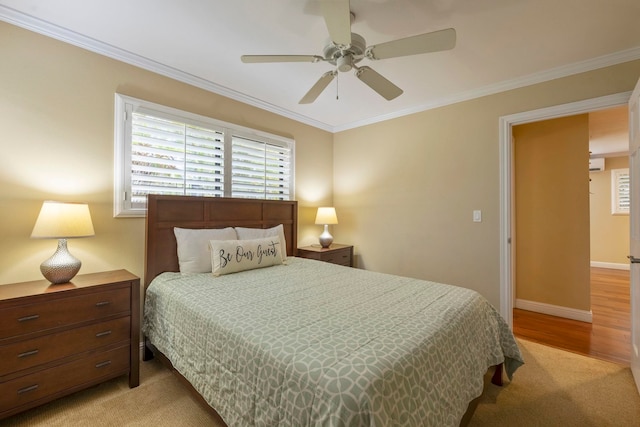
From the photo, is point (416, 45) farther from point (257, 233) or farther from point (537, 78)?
point (257, 233)

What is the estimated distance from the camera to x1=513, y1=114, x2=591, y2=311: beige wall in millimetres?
3309

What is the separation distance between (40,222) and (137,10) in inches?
59.6

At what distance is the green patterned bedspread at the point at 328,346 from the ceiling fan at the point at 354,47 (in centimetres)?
147

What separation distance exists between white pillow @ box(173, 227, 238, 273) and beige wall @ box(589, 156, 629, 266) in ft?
25.6

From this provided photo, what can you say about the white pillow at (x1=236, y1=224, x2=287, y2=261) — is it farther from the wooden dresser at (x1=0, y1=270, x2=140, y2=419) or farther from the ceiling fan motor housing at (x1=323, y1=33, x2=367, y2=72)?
the ceiling fan motor housing at (x1=323, y1=33, x2=367, y2=72)

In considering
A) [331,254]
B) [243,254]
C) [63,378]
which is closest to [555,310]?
[331,254]

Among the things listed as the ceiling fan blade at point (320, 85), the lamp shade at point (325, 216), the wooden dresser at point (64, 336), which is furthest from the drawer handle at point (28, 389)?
the lamp shade at point (325, 216)

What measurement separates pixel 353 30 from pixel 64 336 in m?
2.81

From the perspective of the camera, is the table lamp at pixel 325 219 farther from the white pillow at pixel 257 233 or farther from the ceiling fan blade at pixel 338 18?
the ceiling fan blade at pixel 338 18

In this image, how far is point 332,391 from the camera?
936mm

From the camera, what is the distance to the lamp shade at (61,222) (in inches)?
69.3

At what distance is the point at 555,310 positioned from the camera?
136 inches

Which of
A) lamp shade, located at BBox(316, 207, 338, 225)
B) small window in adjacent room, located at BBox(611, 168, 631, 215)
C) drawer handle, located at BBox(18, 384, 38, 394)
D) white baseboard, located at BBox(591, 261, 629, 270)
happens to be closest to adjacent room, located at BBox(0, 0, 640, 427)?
drawer handle, located at BBox(18, 384, 38, 394)

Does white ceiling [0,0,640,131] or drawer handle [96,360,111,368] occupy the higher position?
white ceiling [0,0,640,131]
